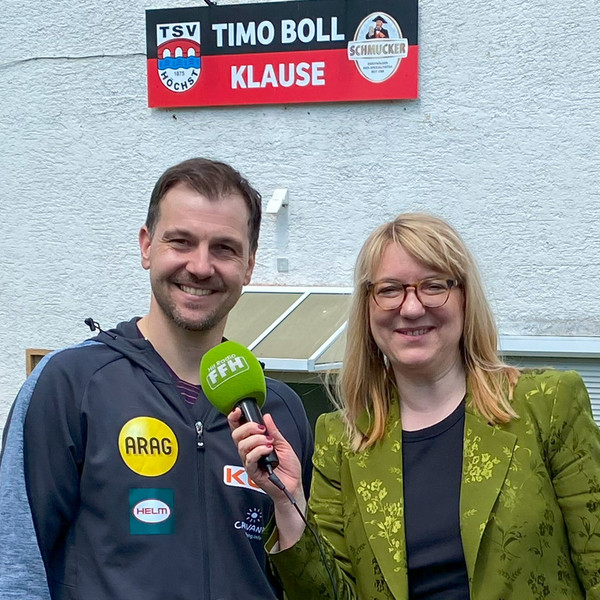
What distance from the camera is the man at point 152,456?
91.0 inches

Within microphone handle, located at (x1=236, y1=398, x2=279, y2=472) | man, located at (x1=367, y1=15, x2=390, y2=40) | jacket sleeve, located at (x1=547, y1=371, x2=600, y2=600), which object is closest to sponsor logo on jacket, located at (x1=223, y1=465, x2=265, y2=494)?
microphone handle, located at (x1=236, y1=398, x2=279, y2=472)

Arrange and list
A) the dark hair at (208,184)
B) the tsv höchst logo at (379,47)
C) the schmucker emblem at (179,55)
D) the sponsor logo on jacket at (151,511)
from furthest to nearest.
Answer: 1. the schmucker emblem at (179,55)
2. the tsv höchst logo at (379,47)
3. the dark hair at (208,184)
4. the sponsor logo on jacket at (151,511)

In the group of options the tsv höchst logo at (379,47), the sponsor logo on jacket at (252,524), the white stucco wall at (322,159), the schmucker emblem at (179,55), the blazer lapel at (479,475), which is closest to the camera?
the blazer lapel at (479,475)

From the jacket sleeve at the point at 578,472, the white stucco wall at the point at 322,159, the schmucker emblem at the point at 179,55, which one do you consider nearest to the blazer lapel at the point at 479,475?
the jacket sleeve at the point at 578,472

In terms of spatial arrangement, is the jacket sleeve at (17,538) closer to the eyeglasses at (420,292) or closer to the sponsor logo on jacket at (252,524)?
the sponsor logo on jacket at (252,524)

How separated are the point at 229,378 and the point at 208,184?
0.63 meters

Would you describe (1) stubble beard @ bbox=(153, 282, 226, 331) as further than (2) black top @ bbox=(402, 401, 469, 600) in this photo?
Yes

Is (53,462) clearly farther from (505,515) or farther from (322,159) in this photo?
(322,159)

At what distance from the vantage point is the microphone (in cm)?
225


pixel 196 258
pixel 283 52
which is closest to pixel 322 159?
pixel 283 52

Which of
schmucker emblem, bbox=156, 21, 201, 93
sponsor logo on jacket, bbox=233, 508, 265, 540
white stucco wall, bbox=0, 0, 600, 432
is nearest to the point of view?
sponsor logo on jacket, bbox=233, 508, 265, 540

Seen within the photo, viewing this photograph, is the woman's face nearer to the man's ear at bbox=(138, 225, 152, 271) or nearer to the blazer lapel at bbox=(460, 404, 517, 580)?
the blazer lapel at bbox=(460, 404, 517, 580)

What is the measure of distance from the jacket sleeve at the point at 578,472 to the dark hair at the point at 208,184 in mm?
1035

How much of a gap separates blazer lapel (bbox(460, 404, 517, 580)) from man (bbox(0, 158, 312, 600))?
580 mm
